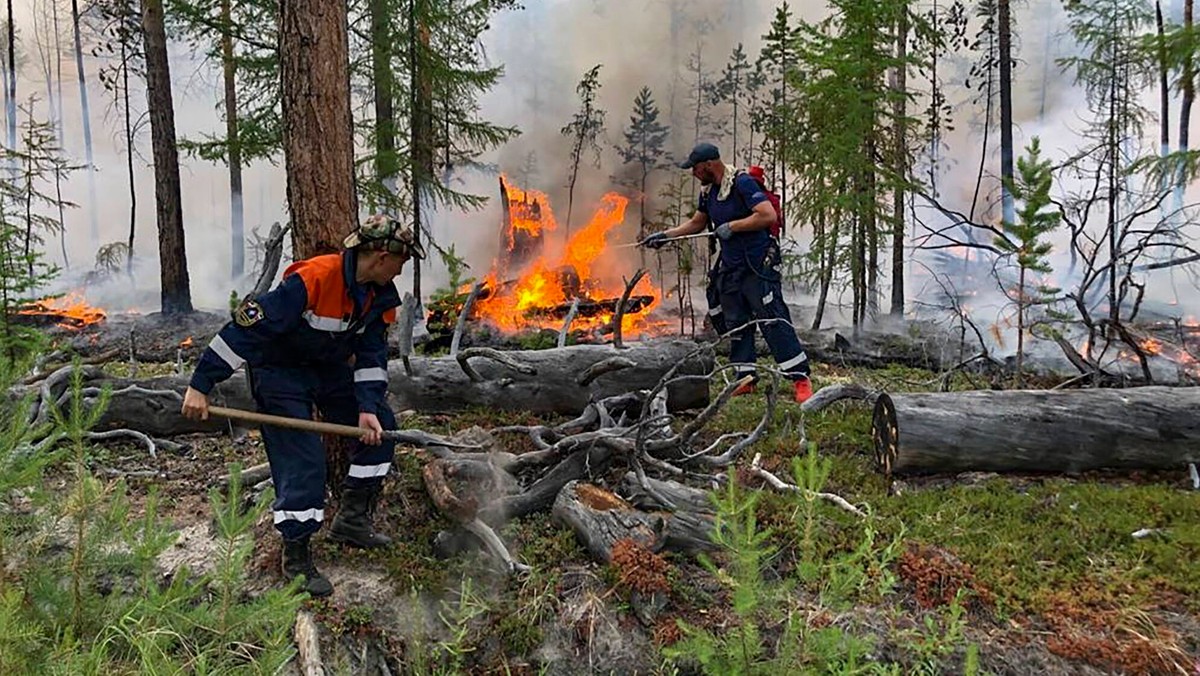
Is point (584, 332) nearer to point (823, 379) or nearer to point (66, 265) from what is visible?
point (823, 379)

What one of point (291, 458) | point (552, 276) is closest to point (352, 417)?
point (291, 458)

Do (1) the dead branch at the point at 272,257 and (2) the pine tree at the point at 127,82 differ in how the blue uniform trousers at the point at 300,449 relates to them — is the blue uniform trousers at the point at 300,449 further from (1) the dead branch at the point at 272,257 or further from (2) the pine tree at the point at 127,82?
(2) the pine tree at the point at 127,82

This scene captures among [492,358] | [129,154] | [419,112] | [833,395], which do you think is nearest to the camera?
[492,358]

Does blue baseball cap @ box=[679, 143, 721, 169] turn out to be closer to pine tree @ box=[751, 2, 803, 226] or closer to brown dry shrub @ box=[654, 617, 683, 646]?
pine tree @ box=[751, 2, 803, 226]

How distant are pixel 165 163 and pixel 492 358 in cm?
1097

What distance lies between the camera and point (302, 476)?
3506mm

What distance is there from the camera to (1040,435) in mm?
4598

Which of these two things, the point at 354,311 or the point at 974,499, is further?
the point at 974,499

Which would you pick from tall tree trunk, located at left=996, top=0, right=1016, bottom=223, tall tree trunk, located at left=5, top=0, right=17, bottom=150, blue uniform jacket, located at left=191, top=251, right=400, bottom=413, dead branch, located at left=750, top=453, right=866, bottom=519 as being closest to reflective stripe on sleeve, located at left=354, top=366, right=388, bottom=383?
blue uniform jacket, located at left=191, top=251, right=400, bottom=413

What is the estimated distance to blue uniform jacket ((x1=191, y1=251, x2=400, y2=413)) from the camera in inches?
135

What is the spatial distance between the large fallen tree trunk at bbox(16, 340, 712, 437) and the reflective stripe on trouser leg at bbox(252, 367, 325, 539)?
74.9 inches

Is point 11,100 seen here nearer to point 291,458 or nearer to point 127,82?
point 127,82

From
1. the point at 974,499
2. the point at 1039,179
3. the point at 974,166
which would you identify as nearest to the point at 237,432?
the point at 974,499

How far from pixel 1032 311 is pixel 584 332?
28.1 feet
